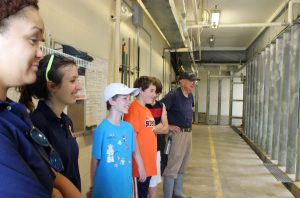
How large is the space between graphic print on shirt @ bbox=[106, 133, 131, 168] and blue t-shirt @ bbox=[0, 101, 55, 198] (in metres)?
1.07

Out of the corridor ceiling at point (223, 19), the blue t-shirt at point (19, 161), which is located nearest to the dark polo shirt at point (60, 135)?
the blue t-shirt at point (19, 161)

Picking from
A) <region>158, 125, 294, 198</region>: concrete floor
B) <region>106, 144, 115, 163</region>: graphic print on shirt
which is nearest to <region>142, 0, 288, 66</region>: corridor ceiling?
<region>106, 144, 115, 163</region>: graphic print on shirt

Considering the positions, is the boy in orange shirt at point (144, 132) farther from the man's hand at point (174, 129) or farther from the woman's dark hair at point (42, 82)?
the woman's dark hair at point (42, 82)

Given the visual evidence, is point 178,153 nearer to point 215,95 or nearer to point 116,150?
point 116,150

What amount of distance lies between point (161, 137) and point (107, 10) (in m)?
1.52

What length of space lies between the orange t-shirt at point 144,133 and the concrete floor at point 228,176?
1.32 m

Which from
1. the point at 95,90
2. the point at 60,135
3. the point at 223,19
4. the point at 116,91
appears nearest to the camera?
the point at 60,135

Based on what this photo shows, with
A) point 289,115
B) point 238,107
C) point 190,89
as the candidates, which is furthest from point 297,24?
point 238,107

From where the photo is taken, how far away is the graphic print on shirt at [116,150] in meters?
1.78

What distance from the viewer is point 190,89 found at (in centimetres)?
328

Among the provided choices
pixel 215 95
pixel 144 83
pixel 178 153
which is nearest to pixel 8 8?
pixel 144 83

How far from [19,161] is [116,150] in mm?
1260

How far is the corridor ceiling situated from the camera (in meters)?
4.03

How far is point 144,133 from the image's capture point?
91.7 inches
